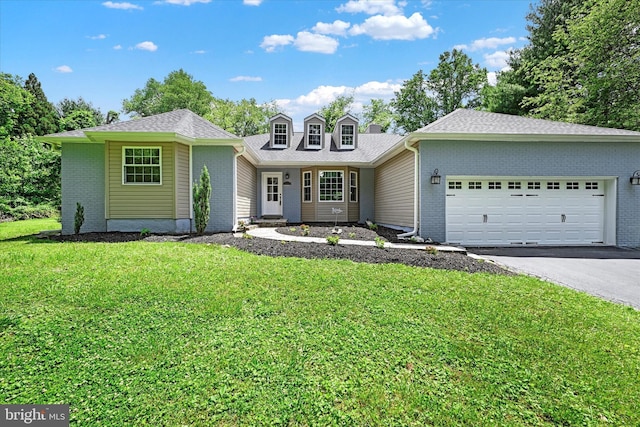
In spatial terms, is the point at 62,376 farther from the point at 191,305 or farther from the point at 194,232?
the point at 194,232

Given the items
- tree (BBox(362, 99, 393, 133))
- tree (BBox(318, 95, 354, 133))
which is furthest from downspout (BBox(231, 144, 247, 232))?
tree (BBox(362, 99, 393, 133))

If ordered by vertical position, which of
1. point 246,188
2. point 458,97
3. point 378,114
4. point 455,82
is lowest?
point 246,188

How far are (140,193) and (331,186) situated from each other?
766 cm

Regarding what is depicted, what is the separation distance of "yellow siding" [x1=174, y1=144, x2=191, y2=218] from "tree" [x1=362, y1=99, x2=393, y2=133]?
76.2 ft

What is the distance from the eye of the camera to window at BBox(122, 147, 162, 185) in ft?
30.8

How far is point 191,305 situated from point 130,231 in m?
7.01

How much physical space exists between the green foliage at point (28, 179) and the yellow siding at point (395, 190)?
686 inches

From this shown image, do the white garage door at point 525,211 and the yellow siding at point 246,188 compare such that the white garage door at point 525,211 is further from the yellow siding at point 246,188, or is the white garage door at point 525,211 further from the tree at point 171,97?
the tree at point 171,97

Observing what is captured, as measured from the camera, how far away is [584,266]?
6.76 meters

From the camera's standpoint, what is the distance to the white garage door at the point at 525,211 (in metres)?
9.23

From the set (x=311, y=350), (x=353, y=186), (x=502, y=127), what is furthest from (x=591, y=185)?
(x=311, y=350)

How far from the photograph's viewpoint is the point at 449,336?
128 inches

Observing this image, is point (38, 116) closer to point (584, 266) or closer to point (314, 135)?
point (314, 135)

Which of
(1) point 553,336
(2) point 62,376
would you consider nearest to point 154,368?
(2) point 62,376
